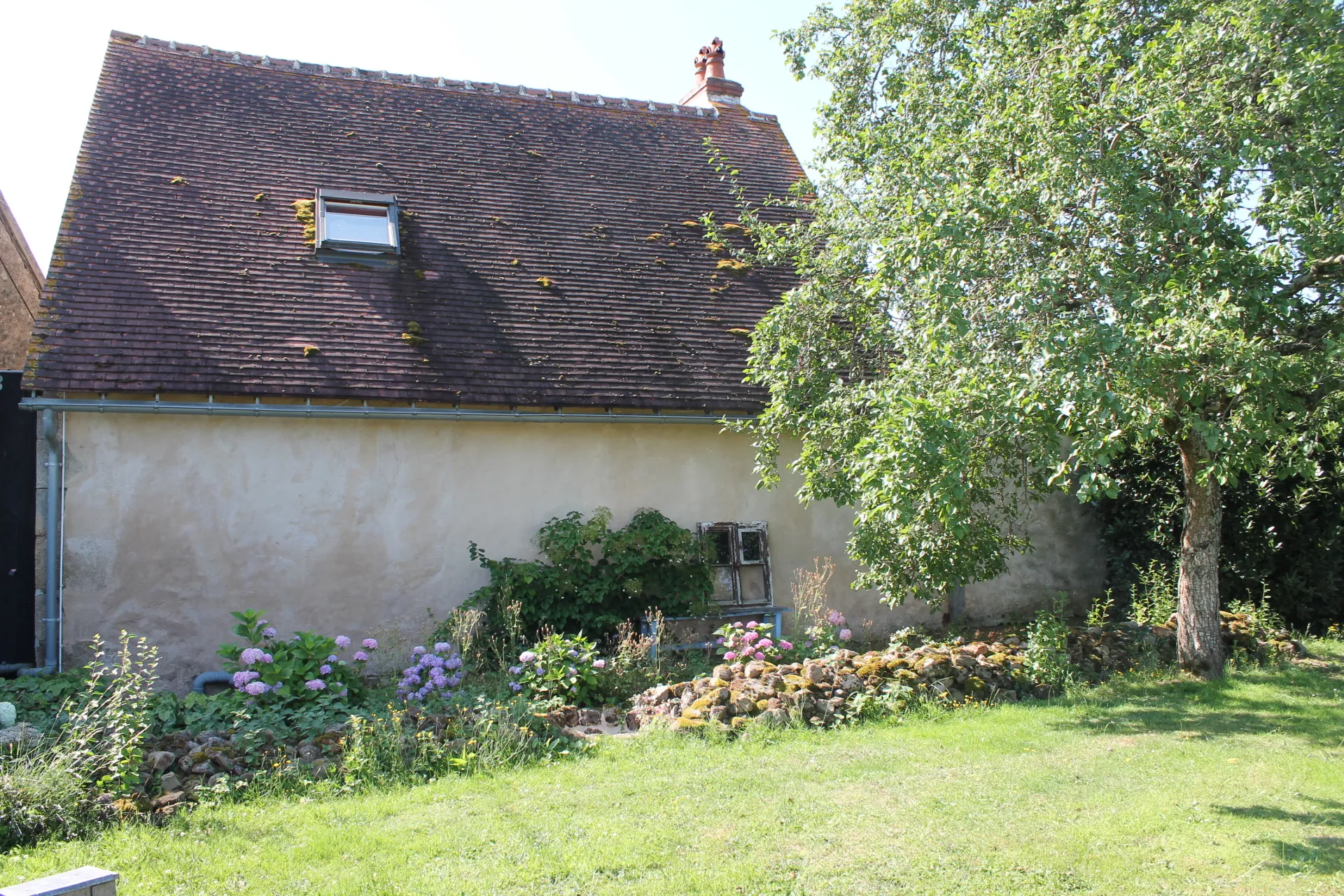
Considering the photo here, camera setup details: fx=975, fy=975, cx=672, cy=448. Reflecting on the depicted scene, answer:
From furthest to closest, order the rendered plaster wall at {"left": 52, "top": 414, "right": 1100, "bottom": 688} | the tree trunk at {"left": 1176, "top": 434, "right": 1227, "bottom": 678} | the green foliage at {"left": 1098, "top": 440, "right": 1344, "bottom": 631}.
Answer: the green foliage at {"left": 1098, "top": 440, "right": 1344, "bottom": 631} → the rendered plaster wall at {"left": 52, "top": 414, "right": 1100, "bottom": 688} → the tree trunk at {"left": 1176, "top": 434, "right": 1227, "bottom": 678}

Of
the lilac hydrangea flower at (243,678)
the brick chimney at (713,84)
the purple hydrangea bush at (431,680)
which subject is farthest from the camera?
the brick chimney at (713,84)

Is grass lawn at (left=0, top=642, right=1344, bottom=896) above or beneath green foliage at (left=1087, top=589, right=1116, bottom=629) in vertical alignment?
beneath

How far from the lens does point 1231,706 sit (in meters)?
7.63

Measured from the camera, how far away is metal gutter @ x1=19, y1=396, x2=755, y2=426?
866cm

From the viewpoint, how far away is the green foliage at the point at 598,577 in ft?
31.1

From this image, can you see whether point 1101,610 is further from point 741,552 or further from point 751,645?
point 751,645

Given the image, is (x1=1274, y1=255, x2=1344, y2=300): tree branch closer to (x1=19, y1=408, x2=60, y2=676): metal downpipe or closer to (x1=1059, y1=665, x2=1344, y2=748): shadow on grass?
(x1=1059, y1=665, x2=1344, y2=748): shadow on grass

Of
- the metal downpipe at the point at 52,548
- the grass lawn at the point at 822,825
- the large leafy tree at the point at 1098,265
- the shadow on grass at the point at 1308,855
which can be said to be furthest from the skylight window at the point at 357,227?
the shadow on grass at the point at 1308,855

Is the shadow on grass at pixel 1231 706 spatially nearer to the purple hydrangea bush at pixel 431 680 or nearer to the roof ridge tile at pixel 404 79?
the purple hydrangea bush at pixel 431 680

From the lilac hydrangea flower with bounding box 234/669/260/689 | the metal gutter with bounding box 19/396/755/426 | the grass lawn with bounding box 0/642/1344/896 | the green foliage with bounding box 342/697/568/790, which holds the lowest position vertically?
the grass lawn with bounding box 0/642/1344/896

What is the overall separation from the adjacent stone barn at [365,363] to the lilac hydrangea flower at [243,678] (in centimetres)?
244

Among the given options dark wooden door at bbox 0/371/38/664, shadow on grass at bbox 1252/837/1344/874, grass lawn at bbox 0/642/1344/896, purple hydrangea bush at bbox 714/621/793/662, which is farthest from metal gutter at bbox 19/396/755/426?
shadow on grass at bbox 1252/837/1344/874

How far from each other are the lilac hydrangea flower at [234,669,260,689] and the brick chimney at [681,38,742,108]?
1231cm

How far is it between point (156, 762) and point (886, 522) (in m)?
5.14
